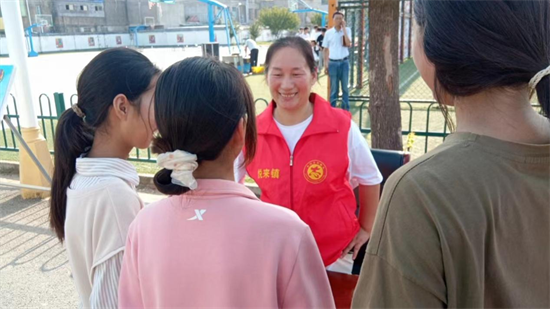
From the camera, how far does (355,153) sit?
1908 mm

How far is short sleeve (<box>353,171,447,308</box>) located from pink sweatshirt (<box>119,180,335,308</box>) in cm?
26

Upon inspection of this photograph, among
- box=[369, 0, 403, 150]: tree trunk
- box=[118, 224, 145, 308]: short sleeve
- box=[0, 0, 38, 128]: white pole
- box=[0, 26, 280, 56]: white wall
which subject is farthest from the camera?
box=[0, 26, 280, 56]: white wall

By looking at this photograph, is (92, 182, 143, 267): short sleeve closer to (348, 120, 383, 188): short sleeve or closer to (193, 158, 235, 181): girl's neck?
(193, 158, 235, 181): girl's neck

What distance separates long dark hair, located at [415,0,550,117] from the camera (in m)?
0.74

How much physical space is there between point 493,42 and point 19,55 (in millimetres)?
4768

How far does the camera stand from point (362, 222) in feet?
6.58

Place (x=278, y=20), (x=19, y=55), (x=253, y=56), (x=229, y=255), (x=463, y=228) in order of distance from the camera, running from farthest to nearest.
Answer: (x=278, y=20)
(x=253, y=56)
(x=19, y=55)
(x=229, y=255)
(x=463, y=228)

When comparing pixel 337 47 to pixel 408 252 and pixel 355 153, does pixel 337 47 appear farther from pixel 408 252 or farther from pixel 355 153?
pixel 408 252

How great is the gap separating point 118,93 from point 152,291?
Answer: 2.25ft

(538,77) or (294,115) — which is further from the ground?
(538,77)

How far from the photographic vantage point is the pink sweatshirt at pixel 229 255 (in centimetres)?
99

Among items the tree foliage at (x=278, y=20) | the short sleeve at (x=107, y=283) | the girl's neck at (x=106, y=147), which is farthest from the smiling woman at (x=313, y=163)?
the tree foliage at (x=278, y=20)

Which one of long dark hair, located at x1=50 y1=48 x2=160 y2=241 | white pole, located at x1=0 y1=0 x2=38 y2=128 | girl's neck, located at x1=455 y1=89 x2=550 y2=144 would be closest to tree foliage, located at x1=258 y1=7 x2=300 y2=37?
white pole, located at x1=0 y1=0 x2=38 y2=128

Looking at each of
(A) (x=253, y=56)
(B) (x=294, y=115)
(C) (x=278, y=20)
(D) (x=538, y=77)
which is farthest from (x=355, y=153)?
(C) (x=278, y=20)
